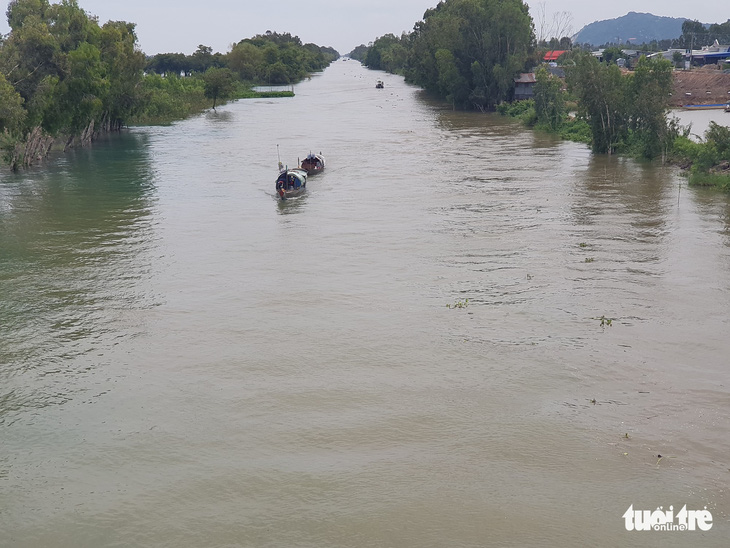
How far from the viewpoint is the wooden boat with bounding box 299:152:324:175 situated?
39.6m

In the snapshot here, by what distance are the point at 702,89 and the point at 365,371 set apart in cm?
8289

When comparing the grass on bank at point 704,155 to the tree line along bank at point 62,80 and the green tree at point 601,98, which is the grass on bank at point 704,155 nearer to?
the green tree at point 601,98

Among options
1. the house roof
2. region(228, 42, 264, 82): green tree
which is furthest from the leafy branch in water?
region(228, 42, 264, 82): green tree

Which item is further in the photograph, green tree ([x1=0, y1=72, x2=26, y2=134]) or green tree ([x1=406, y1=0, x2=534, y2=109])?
green tree ([x1=406, y1=0, x2=534, y2=109])

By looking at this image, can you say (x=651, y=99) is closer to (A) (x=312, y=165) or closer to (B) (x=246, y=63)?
(A) (x=312, y=165)

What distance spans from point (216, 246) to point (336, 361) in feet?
35.4

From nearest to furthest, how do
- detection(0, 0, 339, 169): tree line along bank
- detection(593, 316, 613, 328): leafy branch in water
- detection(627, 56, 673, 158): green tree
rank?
detection(593, 316, 613, 328): leafy branch in water → detection(0, 0, 339, 169): tree line along bank → detection(627, 56, 673, 158): green tree

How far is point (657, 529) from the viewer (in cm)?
1048

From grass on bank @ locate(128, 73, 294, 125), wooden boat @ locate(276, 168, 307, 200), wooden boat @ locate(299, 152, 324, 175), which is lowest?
wooden boat @ locate(276, 168, 307, 200)

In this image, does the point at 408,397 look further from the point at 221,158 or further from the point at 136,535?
the point at 221,158

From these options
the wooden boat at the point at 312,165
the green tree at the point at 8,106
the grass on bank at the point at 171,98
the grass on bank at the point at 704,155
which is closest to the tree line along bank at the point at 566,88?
the grass on bank at the point at 704,155

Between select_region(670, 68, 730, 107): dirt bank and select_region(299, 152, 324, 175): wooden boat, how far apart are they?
5263 cm

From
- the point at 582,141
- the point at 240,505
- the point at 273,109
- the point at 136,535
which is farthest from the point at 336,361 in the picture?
the point at 273,109

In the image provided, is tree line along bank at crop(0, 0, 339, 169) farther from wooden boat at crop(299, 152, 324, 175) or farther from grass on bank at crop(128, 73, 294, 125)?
wooden boat at crop(299, 152, 324, 175)
